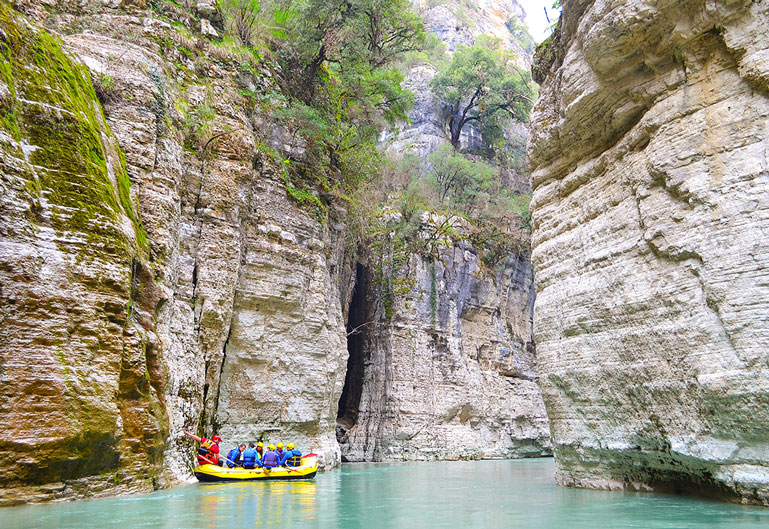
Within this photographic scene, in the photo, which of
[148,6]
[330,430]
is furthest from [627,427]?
→ [148,6]

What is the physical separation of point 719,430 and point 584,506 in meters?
1.99

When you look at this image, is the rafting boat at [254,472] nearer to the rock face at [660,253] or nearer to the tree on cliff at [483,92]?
the rock face at [660,253]

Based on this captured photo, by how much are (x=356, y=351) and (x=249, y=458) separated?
1202cm

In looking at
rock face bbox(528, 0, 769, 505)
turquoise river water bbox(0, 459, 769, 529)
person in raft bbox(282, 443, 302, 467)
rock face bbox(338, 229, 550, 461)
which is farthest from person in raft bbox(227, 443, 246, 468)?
rock face bbox(338, 229, 550, 461)

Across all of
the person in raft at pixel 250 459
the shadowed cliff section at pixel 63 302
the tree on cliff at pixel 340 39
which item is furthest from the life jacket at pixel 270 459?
the tree on cliff at pixel 340 39

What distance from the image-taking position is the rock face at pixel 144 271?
723cm

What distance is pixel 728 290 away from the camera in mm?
6719

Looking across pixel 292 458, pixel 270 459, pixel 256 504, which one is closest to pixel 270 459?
pixel 270 459

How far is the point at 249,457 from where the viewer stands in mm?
12711

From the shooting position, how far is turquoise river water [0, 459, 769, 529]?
6.21 metres

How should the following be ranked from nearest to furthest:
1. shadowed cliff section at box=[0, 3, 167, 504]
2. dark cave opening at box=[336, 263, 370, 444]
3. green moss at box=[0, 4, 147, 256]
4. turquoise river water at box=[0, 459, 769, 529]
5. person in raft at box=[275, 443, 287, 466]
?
turquoise river water at box=[0, 459, 769, 529] → shadowed cliff section at box=[0, 3, 167, 504] → green moss at box=[0, 4, 147, 256] → person in raft at box=[275, 443, 287, 466] → dark cave opening at box=[336, 263, 370, 444]

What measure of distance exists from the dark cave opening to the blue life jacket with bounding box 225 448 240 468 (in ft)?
34.8

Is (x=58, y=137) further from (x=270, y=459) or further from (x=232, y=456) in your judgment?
(x=232, y=456)

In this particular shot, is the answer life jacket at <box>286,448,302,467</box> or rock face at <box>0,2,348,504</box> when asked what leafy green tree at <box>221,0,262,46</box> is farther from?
life jacket at <box>286,448,302,467</box>
